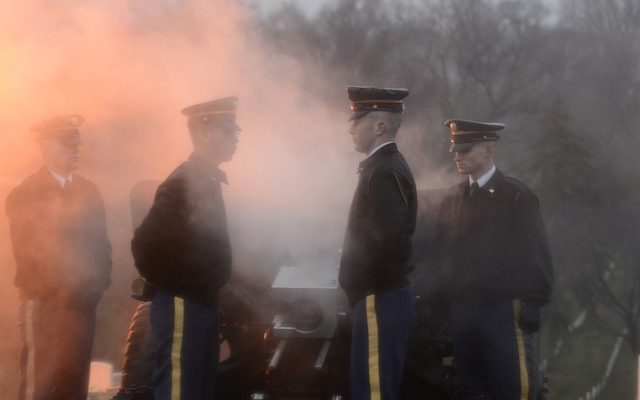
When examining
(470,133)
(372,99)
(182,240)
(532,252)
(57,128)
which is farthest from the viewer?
(57,128)

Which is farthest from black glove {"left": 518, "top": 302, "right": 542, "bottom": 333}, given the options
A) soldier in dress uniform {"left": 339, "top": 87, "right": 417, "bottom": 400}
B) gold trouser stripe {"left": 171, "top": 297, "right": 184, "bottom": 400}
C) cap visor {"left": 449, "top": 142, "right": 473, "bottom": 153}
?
gold trouser stripe {"left": 171, "top": 297, "right": 184, "bottom": 400}

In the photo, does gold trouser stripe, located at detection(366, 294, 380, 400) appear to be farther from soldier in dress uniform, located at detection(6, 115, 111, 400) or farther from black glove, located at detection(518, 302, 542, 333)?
soldier in dress uniform, located at detection(6, 115, 111, 400)

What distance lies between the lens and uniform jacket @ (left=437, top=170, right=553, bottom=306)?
4.38m

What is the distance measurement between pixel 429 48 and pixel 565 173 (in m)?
6.43

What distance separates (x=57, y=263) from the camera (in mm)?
4883

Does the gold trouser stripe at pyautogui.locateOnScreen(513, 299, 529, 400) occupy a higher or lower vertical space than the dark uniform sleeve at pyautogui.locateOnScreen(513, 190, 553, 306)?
lower

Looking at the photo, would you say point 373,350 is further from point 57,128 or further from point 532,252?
point 57,128

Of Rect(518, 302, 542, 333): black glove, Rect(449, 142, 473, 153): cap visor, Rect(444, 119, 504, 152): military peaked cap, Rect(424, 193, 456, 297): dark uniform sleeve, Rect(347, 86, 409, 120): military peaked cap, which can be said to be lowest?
Rect(518, 302, 542, 333): black glove

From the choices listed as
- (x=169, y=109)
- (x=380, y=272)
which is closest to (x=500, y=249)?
(x=380, y=272)

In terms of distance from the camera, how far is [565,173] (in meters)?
21.7

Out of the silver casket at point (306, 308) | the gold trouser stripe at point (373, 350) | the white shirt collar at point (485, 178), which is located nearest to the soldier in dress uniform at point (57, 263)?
the silver casket at point (306, 308)

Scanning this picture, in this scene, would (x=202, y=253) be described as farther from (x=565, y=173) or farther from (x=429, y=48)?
(x=565, y=173)

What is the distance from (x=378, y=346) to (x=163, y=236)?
1233 millimetres

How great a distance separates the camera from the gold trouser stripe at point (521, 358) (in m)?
4.22
